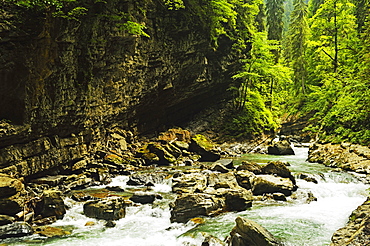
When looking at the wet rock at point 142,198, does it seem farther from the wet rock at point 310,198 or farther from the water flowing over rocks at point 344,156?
the water flowing over rocks at point 344,156

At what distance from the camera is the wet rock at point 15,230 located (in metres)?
9.26

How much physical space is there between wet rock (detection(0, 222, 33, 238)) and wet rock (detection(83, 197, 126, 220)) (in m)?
2.06

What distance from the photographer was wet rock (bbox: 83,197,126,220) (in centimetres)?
1079

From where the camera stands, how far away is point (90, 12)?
17.1 meters

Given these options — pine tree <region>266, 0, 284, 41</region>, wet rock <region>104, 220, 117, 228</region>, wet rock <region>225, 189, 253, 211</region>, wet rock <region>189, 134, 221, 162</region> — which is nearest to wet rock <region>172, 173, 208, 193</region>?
wet rock <region>225, 189, 253, 211</region>

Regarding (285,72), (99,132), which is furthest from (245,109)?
(99,132)

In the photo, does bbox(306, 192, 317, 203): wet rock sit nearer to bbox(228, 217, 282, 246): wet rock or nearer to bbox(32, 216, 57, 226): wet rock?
bbox(228, 217, 282, 246): wet rock

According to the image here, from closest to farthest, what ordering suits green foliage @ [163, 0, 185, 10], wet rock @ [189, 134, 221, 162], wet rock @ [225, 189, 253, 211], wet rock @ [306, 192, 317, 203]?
wet rock @ [225, 189, 253, 211] < wet rock @ [306, 192, 317, 203] < wet rock @ [189, 134, 221, 162] < green foliage @ [163, 0, 185, 10]

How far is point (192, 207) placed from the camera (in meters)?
10.7

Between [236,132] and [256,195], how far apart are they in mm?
17080

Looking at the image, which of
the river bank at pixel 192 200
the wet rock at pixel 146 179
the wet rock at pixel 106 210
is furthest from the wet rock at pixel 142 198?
the wet rock at pixel 146 179

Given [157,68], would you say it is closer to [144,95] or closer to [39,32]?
[144,95]

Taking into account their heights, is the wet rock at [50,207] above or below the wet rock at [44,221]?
above

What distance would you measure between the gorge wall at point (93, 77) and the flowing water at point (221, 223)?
440 centimetres
